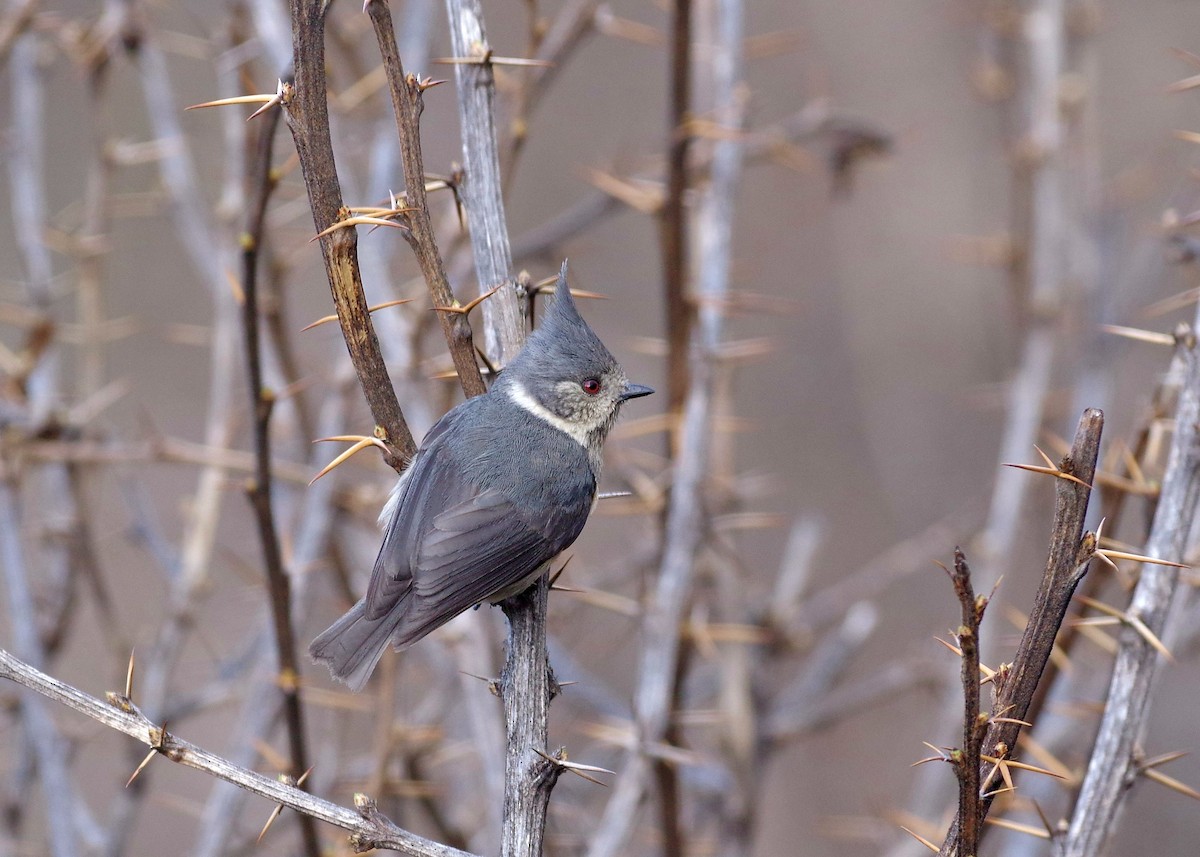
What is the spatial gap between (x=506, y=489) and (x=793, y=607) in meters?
1.83

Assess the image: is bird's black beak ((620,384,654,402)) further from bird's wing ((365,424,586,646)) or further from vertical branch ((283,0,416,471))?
vertical branch ((283,0,416,471))

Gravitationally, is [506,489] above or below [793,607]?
above

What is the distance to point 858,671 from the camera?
7.18 m

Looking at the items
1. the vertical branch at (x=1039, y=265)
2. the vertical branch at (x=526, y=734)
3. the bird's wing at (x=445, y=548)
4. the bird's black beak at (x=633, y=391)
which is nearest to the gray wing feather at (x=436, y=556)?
the bird's wing at (x=445, y=548)

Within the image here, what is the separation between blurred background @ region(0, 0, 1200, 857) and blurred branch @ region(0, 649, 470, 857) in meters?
1.37

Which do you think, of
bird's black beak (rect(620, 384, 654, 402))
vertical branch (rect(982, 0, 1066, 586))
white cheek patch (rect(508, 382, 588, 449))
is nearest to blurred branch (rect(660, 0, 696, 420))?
bird's black beak (rect(620, 384, 654, 402))

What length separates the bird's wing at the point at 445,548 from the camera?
8.45ft

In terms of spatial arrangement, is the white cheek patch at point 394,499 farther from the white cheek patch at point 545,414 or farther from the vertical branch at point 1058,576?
the vertical branch at point 1058,576

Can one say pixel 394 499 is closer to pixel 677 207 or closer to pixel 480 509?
pixel 480 509

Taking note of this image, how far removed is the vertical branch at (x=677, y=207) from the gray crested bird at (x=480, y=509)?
1.89ft

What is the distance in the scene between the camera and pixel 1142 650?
228cm

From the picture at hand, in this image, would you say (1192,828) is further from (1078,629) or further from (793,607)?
(1078,629)

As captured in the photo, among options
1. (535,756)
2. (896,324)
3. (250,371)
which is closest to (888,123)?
(896,324)

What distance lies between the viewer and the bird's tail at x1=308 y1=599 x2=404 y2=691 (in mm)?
2629
